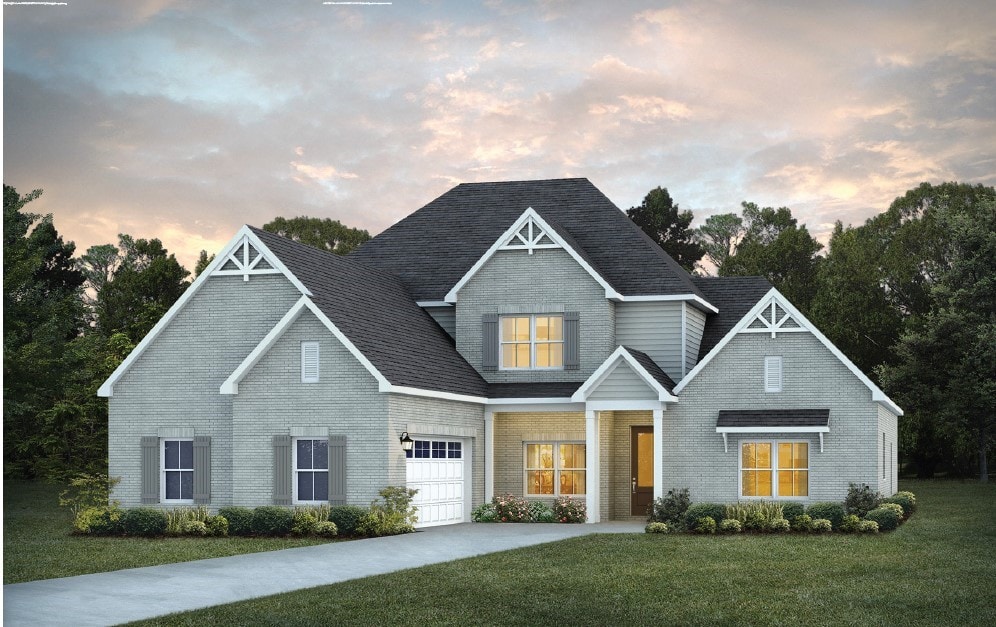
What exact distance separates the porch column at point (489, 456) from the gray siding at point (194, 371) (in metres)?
6.41

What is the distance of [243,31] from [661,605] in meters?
8.12

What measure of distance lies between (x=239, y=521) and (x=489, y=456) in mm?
7932

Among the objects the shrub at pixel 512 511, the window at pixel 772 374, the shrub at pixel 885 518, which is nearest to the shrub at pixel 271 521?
the shrub at pixel 512 511

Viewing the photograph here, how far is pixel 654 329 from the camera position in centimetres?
3375

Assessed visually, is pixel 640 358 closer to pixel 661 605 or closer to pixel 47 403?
pixel 661 605

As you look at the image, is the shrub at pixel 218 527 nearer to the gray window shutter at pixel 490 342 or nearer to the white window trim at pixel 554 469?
the white window trim at pixel 554 469

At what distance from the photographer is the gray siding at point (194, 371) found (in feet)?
96.9

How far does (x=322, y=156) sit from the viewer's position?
29.0 m

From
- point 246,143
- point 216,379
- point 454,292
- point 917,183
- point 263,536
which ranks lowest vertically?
point 263,536

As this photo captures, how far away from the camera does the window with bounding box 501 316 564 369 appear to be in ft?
110

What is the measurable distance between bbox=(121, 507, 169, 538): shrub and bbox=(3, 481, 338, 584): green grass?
3.02ft

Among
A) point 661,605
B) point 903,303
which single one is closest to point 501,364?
point 661,605

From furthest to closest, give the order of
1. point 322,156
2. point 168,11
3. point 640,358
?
point 640,358 → point 322,156 → point 168,11

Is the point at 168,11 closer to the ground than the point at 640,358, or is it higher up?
higher up
